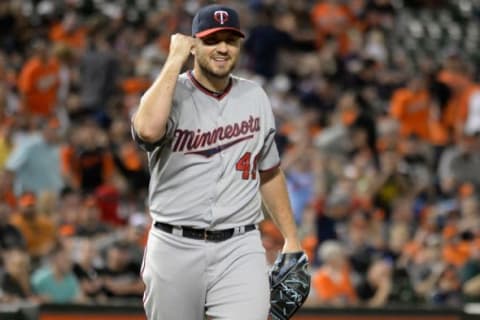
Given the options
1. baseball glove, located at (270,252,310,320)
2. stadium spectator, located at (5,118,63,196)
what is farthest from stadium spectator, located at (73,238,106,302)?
baseball glove, located at (270,252,310,320)

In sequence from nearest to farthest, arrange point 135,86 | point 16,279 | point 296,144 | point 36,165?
point 16,279 < point 36,165 < point 296,144 < point 135,86

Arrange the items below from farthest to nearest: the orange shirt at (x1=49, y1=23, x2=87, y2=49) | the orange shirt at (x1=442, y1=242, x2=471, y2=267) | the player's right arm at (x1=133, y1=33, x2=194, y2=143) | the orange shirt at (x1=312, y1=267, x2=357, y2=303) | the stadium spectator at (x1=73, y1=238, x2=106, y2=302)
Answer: the orange shirt at (x1=49, y1=23, x2=87, y2=49) → the orange shirt at (x1=442, y1=242, x2=471, y2=267) → the orange shirt at (x1=312, y1=267, x2=357, y2=303) → the stadium spectator at (x1=73, y1=238, x2=106, y2=302) → the player's right arm at (x1=133, y1=33, x2=194, y2=143)

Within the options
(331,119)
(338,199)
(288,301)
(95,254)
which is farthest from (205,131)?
(331,119)

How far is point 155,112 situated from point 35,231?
18.9 ft

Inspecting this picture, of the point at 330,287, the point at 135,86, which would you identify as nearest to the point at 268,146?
the point at 330,287

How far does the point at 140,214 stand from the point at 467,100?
200 inches

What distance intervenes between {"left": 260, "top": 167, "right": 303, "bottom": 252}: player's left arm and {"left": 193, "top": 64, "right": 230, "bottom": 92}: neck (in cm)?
43

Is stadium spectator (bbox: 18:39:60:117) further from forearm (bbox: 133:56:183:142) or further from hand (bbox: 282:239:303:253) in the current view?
forearm (bbox: 133:56:183:142)

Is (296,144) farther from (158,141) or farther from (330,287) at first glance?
(158,141)

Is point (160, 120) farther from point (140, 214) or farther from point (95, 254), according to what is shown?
point (140, 214)

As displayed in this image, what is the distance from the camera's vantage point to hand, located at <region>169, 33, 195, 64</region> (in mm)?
4992

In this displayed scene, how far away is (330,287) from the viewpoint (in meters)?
10.2

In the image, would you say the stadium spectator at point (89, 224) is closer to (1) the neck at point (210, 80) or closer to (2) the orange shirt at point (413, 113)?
(2) the orange shirt at point (413, 113)

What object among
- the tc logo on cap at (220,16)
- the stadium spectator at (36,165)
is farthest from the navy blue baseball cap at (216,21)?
the stadium spectator at (36,165)
